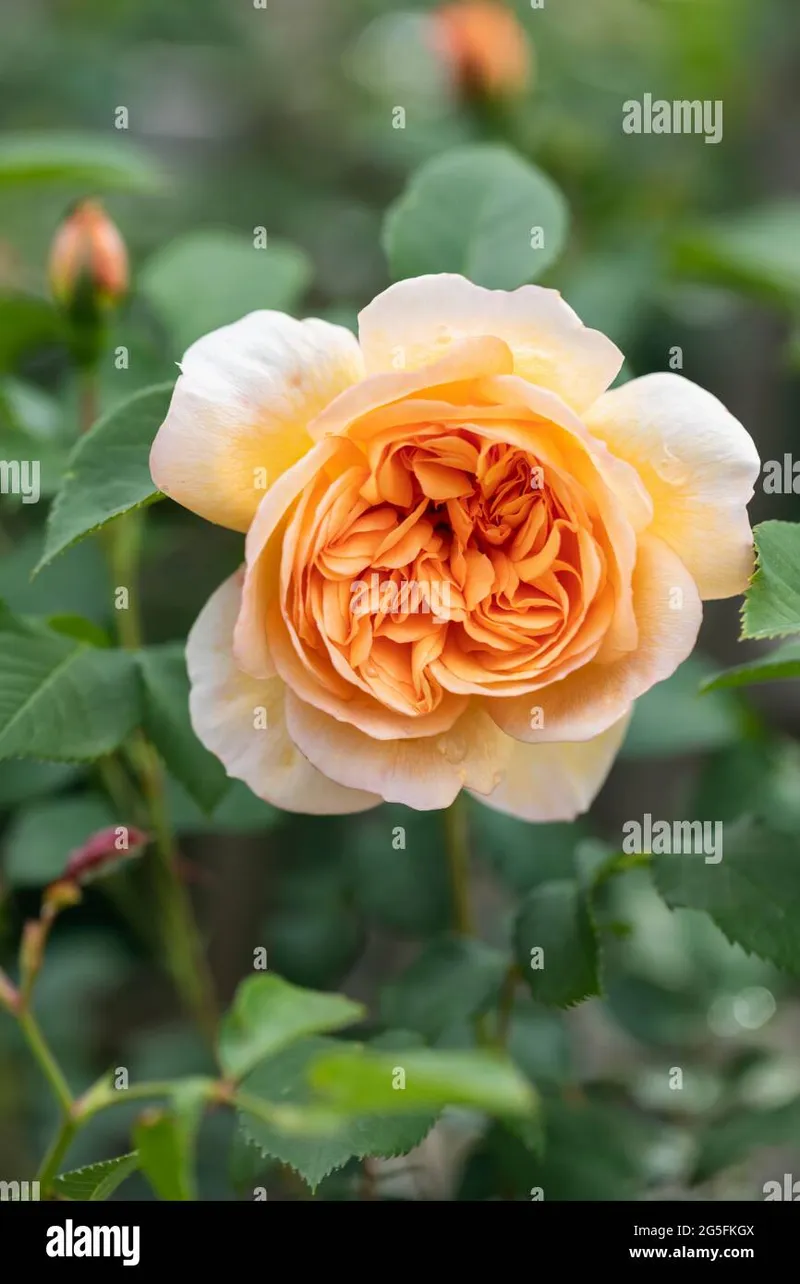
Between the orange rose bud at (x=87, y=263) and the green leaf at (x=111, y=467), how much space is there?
0.20 meters

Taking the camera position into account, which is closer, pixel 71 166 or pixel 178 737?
pixel 178 737

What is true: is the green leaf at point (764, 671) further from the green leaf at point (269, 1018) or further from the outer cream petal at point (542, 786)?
the green leaf at point (269, 1018)

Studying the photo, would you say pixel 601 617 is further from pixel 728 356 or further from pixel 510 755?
pixel 728 356

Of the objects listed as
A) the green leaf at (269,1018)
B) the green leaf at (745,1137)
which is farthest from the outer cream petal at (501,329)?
the green leaf at (745,1137)

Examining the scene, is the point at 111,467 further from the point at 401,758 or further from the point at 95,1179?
the point at 95,1179

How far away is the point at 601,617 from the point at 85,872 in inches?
8.9

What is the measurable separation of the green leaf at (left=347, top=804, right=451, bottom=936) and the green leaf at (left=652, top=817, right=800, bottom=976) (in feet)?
0.80

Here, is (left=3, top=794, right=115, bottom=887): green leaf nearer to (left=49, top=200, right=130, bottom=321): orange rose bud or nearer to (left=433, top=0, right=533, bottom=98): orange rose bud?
(left=49, top=200, right=130, bottom=321): orange rose bud

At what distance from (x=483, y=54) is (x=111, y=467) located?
715mm

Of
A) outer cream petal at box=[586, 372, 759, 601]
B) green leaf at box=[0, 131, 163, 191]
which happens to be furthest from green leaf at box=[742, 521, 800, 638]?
green leaf at box=[0, 131, 163, 191]

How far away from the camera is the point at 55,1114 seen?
0.88 metres

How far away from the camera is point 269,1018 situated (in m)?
0.42

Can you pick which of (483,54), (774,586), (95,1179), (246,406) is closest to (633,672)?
(774,586)
